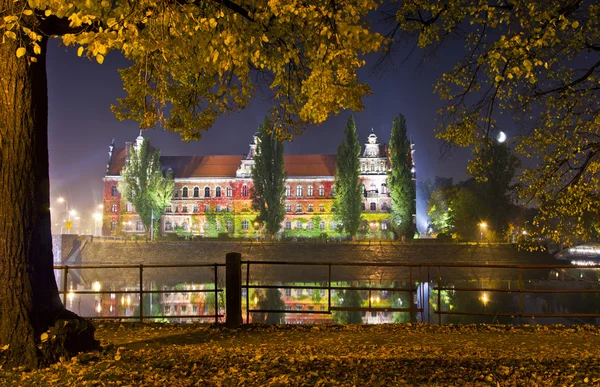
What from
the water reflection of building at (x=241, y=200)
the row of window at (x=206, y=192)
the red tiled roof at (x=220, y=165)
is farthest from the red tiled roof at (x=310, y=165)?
the row of window at (x=206, y=192)

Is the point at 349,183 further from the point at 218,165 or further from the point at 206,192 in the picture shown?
the point at 218,165

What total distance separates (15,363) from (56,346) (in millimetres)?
418

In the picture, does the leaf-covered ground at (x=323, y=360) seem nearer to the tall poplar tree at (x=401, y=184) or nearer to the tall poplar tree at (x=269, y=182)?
the tall poplar tree at (x=401, y=184)

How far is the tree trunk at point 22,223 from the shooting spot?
5.61 metres

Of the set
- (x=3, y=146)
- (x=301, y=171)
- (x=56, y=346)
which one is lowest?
(x=56, y=346)

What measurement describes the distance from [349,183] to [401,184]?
528cm

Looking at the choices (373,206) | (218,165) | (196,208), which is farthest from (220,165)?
(373,206)

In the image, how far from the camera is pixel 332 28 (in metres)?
6.81

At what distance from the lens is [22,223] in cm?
571

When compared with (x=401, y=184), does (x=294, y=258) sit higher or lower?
lower

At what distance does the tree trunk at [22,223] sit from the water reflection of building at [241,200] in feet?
184

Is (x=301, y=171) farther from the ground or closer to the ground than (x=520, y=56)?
farther from the ground

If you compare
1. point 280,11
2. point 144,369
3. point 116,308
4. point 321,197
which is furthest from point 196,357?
point 321,197

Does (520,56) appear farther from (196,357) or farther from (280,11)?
(196,357)
